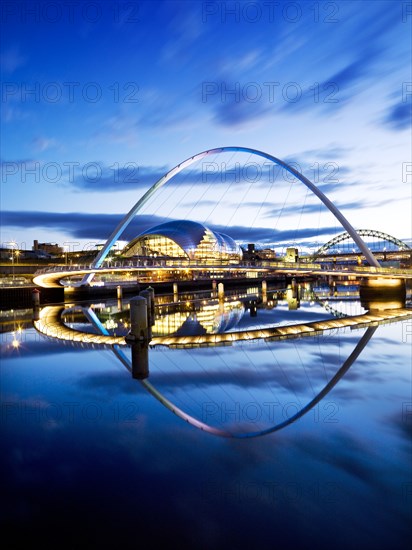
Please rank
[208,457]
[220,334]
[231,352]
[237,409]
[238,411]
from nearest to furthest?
[208,457], [238,411], [237,409], [231,352], [220,334]

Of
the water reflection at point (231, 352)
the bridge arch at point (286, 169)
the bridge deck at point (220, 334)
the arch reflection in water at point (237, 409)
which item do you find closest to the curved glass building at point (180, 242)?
the bridge arch at point (286, 169)

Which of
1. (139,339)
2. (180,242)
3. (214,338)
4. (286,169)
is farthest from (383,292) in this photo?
(180,242)

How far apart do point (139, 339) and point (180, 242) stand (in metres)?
75.6

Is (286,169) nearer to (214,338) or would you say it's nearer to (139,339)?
(214,338)

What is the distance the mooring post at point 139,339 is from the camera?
41.2 ft

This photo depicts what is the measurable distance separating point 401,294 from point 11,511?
3915 cm

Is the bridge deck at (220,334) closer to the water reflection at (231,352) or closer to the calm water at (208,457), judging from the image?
the water reflection at (231,352)

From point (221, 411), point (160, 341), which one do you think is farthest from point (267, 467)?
point (160, 341)

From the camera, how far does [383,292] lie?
128 feet

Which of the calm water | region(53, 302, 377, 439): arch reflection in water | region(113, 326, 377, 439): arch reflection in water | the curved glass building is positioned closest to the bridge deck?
the calm water

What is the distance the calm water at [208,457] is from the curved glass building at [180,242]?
259 feet

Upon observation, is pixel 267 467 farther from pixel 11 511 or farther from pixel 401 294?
pixel 401 294

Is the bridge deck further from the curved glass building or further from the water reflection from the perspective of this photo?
the curved glass building

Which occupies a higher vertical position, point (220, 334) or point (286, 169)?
point (286, 169)
